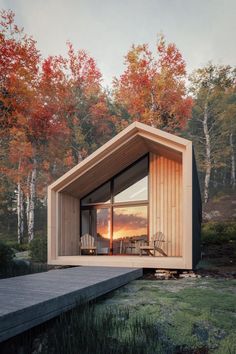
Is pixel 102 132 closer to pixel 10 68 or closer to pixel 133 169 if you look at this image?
pixel 10 68

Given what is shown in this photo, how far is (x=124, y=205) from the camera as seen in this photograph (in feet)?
32.7

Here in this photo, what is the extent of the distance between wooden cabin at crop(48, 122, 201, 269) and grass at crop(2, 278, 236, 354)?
2.95 meters

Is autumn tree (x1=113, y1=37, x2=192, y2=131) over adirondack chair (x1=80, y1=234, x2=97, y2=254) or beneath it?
over

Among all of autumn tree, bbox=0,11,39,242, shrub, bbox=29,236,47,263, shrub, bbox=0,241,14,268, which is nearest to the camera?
shrub, bbox=0,241,14,268

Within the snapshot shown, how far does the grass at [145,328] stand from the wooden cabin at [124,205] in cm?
295

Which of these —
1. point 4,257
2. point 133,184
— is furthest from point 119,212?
point 4,257

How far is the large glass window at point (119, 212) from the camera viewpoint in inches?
387

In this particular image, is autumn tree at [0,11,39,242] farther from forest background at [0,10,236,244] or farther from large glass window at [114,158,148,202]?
large glass window at [114,158,148,202]

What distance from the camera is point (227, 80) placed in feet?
74.9

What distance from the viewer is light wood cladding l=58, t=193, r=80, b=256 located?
918 cm

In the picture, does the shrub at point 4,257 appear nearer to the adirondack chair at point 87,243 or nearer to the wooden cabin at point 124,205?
the wooden cabin at point 124,205

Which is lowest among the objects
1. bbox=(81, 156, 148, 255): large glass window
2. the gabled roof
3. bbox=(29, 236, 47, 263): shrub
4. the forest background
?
bbox=(29, 236, 47, 263): shrub

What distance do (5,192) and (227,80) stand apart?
17.2 meters

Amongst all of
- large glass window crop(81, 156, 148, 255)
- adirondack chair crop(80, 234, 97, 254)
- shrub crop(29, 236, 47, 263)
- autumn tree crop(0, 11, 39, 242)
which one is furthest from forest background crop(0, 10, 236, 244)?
adirondack chair crop(80, 234, 97, 254)
